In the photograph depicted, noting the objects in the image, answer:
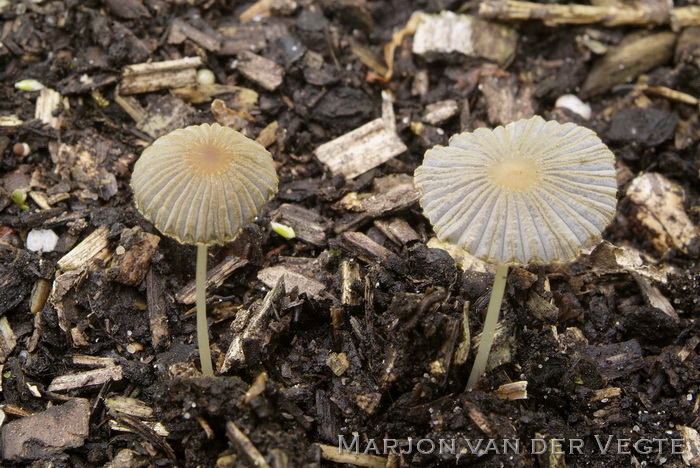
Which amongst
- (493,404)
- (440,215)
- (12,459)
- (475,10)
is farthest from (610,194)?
(12,459)

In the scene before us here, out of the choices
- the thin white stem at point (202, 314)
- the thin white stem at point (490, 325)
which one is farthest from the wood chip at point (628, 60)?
the thin white stem at point (202, 314)

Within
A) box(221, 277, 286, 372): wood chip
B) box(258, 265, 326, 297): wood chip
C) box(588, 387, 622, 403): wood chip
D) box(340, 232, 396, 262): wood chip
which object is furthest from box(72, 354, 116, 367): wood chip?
box(588, 387, 622, 403): wood chip

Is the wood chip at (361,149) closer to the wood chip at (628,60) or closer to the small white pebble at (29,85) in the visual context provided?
the wood chip at (628,60)

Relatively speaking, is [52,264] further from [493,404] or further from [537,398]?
[537,398]

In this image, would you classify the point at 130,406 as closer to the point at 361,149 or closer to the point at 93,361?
the point at 93,361

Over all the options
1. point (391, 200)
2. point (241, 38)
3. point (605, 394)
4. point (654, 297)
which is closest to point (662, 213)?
point (654, 297)

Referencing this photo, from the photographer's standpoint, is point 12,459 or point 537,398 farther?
point 537,398

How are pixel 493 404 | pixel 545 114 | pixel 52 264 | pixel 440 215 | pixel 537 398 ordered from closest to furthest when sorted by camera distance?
pixel 440 215 < pixel 493 404 < pixel 537 398 < pixel 52 264 < pixel 545 114
